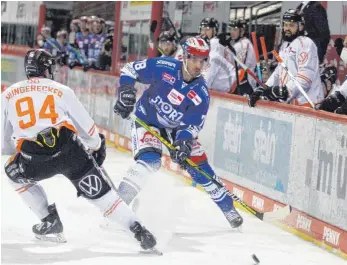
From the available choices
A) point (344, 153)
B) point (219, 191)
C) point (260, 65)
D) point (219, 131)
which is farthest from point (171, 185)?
point (344, 153)

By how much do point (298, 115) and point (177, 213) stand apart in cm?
120

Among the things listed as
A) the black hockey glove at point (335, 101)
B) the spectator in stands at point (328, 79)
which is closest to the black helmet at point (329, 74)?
the spectator in stands at point (328, 79)

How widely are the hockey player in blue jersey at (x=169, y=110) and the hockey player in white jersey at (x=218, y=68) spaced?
206cm

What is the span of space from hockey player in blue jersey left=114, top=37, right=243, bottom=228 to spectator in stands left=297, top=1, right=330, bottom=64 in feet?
5.18

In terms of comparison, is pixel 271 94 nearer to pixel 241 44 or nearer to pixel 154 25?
pixel 241 44

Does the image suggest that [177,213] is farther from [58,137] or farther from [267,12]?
[267,12]

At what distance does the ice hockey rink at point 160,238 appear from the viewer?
5.14 meters

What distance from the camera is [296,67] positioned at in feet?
22.7

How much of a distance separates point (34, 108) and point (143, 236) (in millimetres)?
954

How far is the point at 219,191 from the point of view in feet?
20.8

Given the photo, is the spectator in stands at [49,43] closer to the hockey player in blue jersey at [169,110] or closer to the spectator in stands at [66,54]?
the spectator in stands at [66,54]

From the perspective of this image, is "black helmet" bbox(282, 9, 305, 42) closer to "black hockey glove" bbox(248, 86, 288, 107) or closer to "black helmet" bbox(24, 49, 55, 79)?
"black hockey glove" bbox(248, 86, 288, 107)

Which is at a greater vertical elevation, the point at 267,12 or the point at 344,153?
the point at 267,12

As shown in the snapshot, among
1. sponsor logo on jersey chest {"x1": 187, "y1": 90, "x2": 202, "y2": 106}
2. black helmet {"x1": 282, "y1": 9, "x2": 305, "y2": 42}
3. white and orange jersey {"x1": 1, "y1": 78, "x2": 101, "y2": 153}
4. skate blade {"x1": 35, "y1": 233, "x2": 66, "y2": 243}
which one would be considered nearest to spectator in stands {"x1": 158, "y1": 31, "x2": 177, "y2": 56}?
Result: black helmet {"x1": 282, "y1": 9, "x2": 305, "y2": 42}
